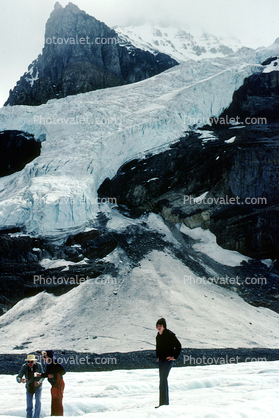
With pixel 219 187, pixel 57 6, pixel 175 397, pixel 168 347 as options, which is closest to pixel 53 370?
pixel 168 347

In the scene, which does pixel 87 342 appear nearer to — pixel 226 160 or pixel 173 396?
pixel 173 396

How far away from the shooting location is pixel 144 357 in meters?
17.7

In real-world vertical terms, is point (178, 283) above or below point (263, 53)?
below

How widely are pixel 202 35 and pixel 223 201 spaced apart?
10301cm

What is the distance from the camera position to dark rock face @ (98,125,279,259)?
99.7ft

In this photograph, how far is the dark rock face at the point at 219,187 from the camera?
3038 centimetres

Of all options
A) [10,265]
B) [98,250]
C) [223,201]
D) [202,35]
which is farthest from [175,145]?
[202,35]

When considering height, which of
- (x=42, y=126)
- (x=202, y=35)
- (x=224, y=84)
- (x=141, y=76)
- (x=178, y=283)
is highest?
(x=202, y=35)

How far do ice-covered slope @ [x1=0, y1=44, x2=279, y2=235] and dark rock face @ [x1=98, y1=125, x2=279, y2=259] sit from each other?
2246 mm

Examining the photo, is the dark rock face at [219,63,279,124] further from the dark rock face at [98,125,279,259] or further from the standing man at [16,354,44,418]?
the standing man at [16,354,44,418]

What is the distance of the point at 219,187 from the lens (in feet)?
105

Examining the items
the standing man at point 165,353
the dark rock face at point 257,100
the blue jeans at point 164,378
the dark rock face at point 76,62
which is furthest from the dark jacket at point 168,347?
the dark rock face at point 76,62

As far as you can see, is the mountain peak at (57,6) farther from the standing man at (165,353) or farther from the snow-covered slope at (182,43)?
the standing man at (165,353)

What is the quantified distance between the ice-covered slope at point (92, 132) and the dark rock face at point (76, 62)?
16387 millimetres
